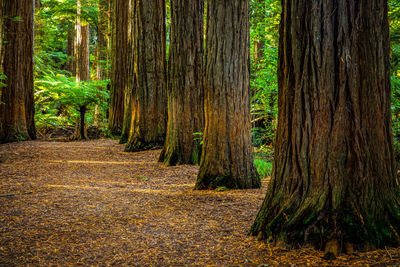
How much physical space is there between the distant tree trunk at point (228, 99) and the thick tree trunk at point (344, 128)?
268 cm

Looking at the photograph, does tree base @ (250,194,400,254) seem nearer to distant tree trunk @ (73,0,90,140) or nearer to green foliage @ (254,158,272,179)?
green foliage @ (254,158,272,179)

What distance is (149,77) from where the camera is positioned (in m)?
9.82

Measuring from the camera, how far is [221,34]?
560 cm

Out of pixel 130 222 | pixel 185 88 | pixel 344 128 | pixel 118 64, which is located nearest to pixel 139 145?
pixel 185 88

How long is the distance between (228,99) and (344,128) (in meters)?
2.97

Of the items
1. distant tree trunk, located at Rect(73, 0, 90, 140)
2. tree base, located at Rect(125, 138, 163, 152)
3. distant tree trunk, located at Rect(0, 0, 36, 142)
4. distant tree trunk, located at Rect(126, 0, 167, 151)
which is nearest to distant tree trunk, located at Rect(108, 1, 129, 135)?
distant tree trunk, located at Rect(0, 0, 36, 142)

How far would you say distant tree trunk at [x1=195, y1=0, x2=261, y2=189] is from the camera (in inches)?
220

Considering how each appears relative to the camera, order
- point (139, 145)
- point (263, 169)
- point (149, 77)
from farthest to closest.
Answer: point (149, 77)
point (139, 145)
point (263, 169)

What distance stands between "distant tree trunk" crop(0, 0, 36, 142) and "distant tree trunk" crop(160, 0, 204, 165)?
6.11 metres

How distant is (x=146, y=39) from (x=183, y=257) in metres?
7.88

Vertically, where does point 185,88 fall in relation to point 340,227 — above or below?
above

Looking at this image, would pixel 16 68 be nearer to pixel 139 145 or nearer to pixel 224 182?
pixel 139 145

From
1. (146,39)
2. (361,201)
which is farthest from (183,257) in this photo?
(146,39)

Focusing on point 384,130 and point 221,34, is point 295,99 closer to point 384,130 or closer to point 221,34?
point 384,130
